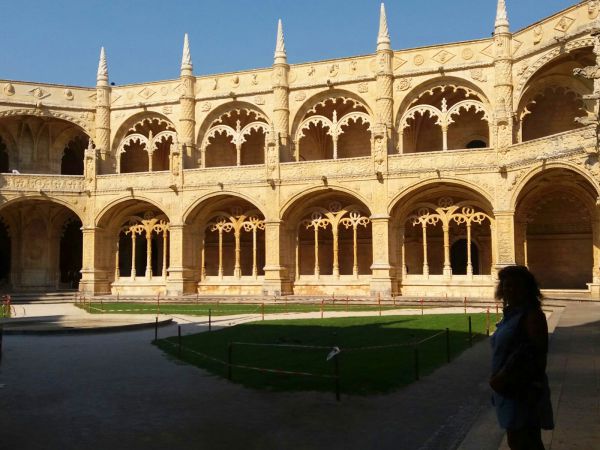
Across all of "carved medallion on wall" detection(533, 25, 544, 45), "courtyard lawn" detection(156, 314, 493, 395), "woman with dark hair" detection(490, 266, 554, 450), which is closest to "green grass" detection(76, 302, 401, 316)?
"courtyard lawn" detection(156, 314, 493, 395)

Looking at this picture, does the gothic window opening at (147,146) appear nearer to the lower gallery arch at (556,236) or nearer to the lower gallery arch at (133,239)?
the lower gallery arch at (133,239)

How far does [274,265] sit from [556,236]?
1356 centimetres

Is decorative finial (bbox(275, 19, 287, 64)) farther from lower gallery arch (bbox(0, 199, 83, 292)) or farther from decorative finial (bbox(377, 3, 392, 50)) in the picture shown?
lower gallery arch (bbox(0, 199, 83, 292))

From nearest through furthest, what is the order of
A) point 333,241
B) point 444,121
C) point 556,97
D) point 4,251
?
point 444,121 → point 556,97 → point 333,241 → point 4,251

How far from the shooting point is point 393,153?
27.3 meters

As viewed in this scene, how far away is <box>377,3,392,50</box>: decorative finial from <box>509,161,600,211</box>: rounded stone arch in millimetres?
9139

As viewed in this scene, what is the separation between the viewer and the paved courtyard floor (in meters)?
5.74

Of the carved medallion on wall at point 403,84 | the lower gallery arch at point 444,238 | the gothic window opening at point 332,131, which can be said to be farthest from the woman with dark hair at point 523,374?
the gothic window opening at point 332,131

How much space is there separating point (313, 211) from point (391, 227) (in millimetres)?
4460

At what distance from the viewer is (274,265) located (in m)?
28.1

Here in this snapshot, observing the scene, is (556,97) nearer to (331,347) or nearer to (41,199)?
(331,347)

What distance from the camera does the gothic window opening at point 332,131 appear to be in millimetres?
28984

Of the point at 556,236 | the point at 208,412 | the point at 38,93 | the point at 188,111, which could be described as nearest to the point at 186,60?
the point at 188,111

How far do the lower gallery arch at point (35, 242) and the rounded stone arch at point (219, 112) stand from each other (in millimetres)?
9437
